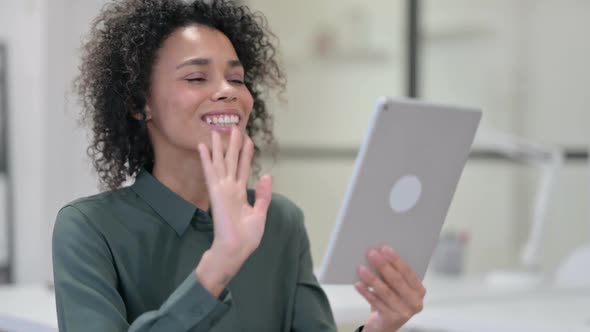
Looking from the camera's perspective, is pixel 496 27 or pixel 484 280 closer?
pixel 484 280

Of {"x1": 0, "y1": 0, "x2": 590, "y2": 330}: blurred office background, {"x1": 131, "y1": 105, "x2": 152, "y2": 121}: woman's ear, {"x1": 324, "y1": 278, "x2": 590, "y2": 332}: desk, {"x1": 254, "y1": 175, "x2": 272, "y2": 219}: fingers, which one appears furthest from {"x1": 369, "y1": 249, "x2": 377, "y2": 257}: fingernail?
{"x1": 0, "y1": 0, "x2": 590, "y2": 330}: blurred office background

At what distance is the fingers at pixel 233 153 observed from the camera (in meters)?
1.17

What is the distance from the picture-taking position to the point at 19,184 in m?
3.04

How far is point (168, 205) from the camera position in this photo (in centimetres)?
136

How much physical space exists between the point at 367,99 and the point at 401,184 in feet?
9.50

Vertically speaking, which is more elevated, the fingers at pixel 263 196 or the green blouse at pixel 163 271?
the fingers at pixel 263 196

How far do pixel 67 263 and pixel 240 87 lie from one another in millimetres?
351

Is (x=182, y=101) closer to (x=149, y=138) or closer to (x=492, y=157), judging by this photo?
(x=149, y=138)

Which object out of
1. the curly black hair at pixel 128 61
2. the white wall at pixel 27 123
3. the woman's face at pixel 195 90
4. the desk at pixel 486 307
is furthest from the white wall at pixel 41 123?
the woman's face at pixel 195 90

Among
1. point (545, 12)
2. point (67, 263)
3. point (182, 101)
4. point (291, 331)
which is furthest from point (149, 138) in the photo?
point (545, 12)

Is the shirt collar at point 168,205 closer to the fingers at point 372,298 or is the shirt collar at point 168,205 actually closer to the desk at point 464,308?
the fingers at point 372,298

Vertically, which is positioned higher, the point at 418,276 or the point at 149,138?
the point at 149,138

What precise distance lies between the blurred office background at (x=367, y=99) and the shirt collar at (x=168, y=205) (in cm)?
102

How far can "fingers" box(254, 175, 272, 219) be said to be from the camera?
1170 millimetres
